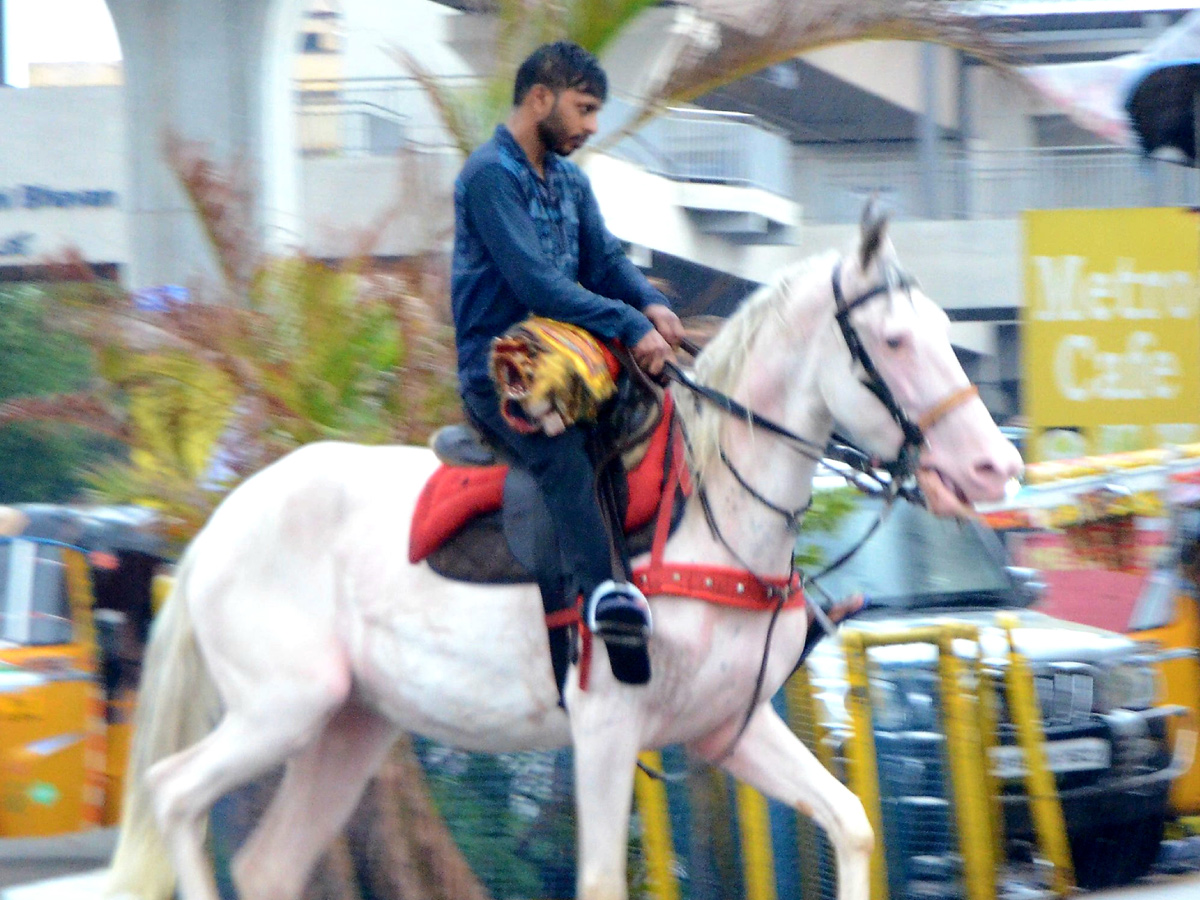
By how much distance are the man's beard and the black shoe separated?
1.22m

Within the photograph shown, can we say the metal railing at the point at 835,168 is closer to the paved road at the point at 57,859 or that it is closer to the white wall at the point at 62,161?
the white wall at the point at 62,161

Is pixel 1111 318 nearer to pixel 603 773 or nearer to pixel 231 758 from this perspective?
pixel 603 773

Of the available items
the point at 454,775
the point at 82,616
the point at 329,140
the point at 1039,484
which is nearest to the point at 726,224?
the point at 329,140

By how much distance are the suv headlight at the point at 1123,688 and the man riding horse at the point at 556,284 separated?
3.10 metres

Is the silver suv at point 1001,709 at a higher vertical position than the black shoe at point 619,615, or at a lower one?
lower

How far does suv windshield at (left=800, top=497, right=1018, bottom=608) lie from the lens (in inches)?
288

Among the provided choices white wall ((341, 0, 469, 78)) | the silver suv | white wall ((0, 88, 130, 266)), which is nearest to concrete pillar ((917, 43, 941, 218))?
white wall ((341, 0, 469, 78))

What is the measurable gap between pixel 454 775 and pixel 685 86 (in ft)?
9.98

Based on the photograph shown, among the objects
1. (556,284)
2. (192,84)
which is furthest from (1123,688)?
(192,84)

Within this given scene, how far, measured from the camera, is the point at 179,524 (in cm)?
623

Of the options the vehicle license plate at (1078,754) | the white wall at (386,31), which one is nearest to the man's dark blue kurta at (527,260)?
the vehicle license plate at (1078,754)

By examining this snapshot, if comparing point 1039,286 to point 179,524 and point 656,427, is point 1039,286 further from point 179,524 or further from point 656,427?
point 179,524

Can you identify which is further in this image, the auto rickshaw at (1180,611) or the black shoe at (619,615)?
the auto rickshaw at (1180,611)

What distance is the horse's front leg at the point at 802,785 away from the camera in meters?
4.44
